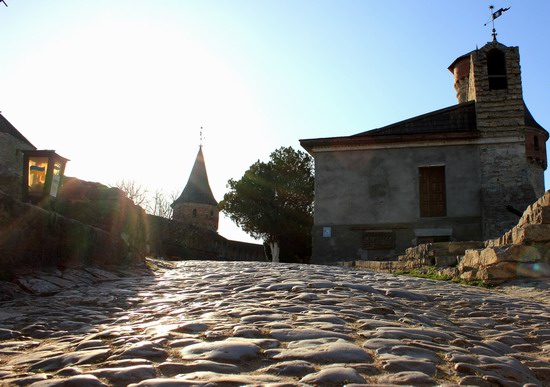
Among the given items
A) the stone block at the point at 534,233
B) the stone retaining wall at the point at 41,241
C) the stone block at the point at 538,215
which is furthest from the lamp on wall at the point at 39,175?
the stone block at the point at 538,215

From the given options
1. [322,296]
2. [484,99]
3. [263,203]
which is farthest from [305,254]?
[322,296]

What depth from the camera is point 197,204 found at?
153ft

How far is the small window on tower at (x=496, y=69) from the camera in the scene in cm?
1839

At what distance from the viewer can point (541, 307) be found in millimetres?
5531

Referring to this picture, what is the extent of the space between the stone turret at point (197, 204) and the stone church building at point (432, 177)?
28674mm

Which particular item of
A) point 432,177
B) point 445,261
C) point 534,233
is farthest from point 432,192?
point 534,233

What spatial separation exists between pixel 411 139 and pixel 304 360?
1643cm

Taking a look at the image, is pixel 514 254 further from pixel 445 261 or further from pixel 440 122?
pixel 440 122

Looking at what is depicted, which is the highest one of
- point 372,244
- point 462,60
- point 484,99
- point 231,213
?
point 462,60

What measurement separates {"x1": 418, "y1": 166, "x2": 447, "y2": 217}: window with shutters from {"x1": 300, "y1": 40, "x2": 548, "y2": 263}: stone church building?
0.03 meters

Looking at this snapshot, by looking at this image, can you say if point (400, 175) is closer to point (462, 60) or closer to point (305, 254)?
point (305, 254)

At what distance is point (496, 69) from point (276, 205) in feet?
48.8

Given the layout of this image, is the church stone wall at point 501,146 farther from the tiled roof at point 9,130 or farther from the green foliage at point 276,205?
the tiled roof at point 9,130

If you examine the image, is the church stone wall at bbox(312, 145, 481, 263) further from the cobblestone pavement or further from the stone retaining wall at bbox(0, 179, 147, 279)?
the cobblestone pavement
